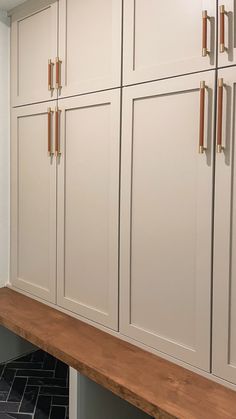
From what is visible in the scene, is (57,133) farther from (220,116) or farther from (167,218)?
(220,116)

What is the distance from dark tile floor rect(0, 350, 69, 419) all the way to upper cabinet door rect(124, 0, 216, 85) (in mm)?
1772

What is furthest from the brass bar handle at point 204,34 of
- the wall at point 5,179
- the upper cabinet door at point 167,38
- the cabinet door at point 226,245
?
the wall at point 5,179

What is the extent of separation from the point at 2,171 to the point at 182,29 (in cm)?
154

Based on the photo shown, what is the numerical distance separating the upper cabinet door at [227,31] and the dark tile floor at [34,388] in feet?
6.31

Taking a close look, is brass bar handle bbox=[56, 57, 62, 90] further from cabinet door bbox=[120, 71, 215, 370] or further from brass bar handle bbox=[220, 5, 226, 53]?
brass bar handle bbox=[220, 5, 226, 53]

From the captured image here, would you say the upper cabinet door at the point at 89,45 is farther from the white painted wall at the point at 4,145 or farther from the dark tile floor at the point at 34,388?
the dark tile floor at the point at 34,388

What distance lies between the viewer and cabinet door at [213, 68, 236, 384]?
1.48m

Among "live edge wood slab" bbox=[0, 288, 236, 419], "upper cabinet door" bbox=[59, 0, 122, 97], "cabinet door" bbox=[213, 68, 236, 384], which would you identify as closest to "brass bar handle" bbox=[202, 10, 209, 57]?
"cabinet door" bbox=[213, 68, 236, 384]

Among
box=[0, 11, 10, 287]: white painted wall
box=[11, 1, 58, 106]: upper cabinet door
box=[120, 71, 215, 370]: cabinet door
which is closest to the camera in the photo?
box=[120, 71, 215, 370]: cabinet door

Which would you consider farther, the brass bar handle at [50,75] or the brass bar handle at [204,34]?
the brass bar handle at [50,75]

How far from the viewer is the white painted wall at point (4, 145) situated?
2.61 m

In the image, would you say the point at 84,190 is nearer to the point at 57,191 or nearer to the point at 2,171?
the point at 57,191

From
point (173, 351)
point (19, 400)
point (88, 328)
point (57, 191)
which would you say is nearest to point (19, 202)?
point (57, 191)

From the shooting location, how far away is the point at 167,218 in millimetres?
1718
